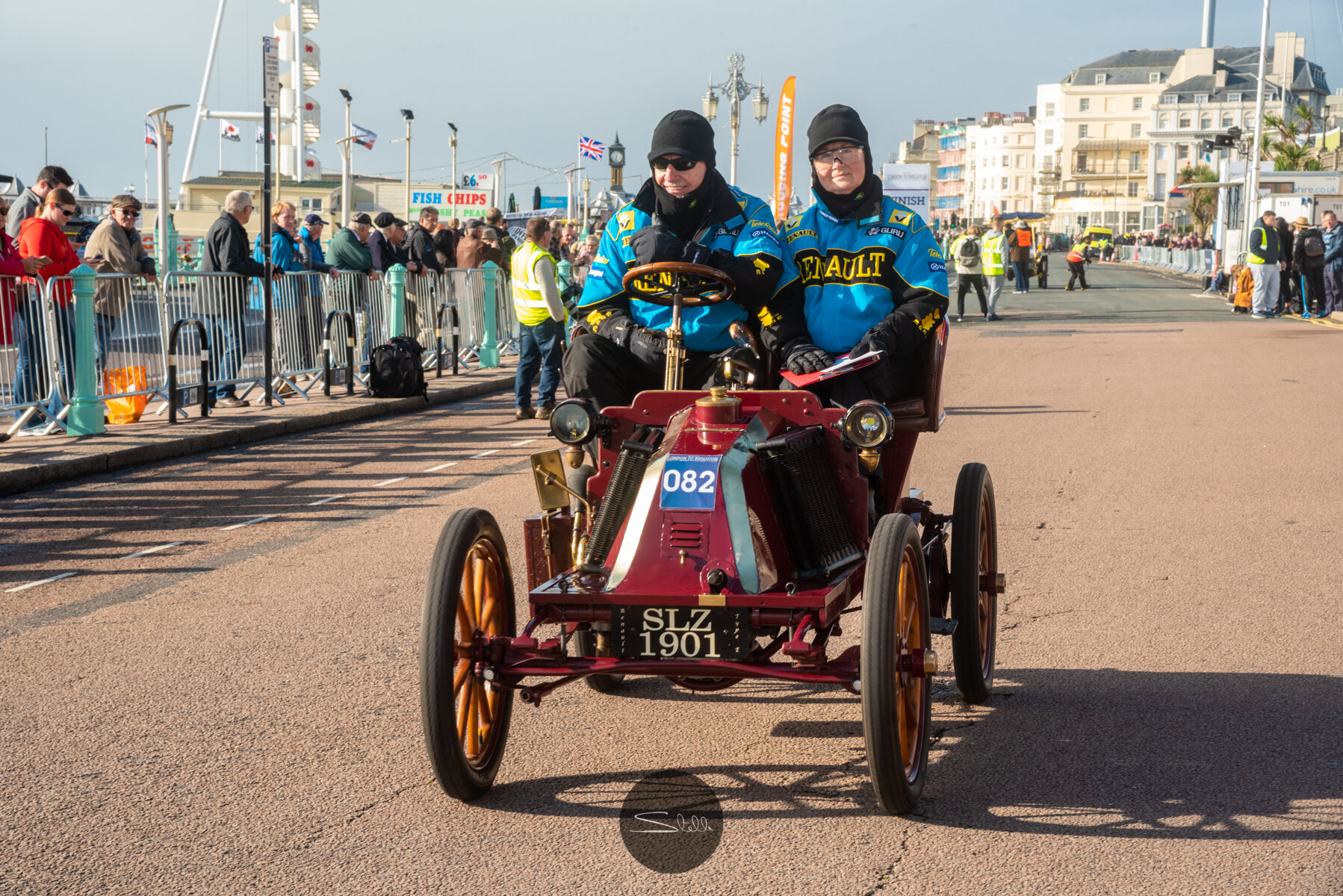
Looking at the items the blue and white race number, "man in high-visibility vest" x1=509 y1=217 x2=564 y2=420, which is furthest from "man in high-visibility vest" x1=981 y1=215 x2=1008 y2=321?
the blue and white race number

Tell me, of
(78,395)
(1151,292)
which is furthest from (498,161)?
(78,395)

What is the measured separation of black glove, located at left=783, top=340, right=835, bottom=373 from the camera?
5129 millimetres

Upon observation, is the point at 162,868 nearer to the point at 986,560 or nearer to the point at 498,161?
the point at 986,560

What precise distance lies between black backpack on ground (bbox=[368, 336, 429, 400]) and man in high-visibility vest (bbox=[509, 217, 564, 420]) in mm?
1759

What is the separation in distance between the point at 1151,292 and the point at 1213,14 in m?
142

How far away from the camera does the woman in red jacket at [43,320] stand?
11250 millimetres

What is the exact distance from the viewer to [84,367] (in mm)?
11680

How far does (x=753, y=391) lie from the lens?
4.45m

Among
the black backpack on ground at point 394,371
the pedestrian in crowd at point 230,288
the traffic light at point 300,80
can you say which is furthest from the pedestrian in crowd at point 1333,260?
the traffic light at point 300,80

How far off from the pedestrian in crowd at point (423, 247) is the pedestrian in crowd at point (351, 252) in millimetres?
1329

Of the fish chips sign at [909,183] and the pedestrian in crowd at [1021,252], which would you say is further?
the pedestrian in crowd at [1021,252]

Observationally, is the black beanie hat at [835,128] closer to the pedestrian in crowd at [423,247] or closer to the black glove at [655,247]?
the black glove at [655,247]

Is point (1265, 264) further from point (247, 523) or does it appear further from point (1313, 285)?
point (247, 523)

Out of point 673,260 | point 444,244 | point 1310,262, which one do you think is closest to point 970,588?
point 673,260
